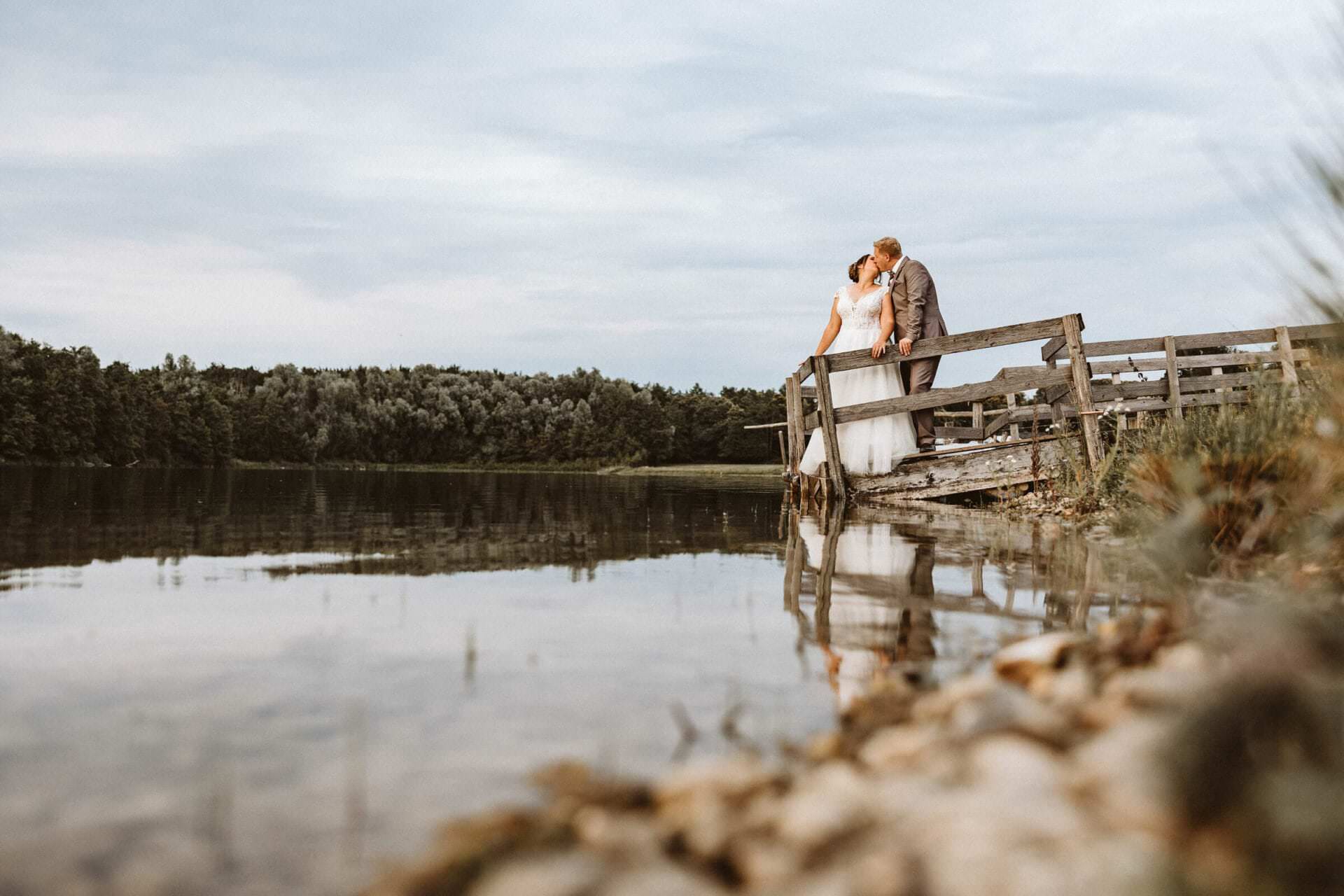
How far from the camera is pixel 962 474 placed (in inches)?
448

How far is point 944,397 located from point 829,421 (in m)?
1.37

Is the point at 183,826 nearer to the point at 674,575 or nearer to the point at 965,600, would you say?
the point at 965,600

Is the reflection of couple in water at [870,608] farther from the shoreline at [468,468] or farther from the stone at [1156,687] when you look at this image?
the shoreline at [468,468]

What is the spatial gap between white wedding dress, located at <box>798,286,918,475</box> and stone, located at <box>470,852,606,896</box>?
34.8 ft

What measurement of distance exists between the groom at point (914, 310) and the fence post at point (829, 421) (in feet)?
3.03

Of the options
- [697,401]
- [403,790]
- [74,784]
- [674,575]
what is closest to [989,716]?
[403,790]

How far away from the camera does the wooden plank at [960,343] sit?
10.6 metres

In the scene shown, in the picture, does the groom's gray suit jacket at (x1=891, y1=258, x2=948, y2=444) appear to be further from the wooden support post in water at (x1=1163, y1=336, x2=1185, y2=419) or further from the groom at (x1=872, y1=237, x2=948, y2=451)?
the wooden support post in water at (x1=1163, y1=336, x2=1185, y2=419)

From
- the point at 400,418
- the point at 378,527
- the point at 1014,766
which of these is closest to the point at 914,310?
the point at 378,527

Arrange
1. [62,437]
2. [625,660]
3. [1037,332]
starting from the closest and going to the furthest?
[625,660], [1037,332], [62,437]

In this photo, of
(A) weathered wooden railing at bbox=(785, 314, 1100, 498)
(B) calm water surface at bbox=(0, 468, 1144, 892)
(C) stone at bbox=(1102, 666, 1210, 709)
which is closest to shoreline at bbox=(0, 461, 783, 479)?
(A) weathered wooden railing at bbox=(785, 314, 1100, 498)

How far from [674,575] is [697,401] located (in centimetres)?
6378

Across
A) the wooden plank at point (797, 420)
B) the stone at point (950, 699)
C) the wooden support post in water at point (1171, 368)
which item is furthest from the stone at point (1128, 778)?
the wooden support post in water at point (1171, 368)

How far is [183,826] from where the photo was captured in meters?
1.78
